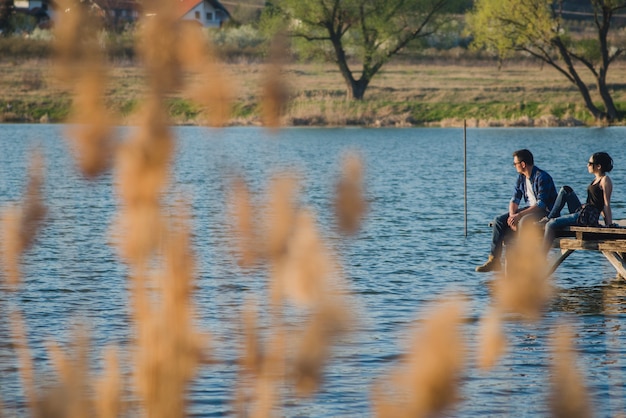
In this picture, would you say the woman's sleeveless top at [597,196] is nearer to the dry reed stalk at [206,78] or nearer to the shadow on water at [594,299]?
the shadow on water at [594,299]

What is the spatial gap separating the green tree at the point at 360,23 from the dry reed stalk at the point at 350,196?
63.2 m

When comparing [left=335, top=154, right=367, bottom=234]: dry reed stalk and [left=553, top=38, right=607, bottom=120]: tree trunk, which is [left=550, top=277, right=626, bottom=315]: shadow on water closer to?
[left=335, top=154, right=367, bottom=234]: dry reed stalk

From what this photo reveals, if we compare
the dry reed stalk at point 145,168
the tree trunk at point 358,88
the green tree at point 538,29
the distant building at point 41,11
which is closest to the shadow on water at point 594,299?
the distant building at point 41,11

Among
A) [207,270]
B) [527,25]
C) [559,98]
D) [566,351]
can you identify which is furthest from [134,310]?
[559,98]

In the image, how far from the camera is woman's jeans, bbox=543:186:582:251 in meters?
14.4

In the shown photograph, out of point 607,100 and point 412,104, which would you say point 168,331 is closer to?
point 607,100

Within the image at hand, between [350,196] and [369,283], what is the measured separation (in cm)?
1283

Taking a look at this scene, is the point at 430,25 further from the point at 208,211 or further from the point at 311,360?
the point at 311,360

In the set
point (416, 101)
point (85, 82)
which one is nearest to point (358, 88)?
point (416, 101)

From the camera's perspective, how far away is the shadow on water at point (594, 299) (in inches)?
554

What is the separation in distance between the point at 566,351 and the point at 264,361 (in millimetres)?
1023

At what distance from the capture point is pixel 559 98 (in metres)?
63.2

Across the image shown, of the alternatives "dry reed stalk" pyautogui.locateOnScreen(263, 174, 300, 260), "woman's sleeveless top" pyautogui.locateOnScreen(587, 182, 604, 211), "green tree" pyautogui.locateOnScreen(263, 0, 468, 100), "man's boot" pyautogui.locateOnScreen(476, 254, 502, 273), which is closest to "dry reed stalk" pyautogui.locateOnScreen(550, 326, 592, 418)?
"dry reed stalk" pyautogui.locateOnScreen(263, 174, 300, 260)

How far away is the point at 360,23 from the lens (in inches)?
2682
